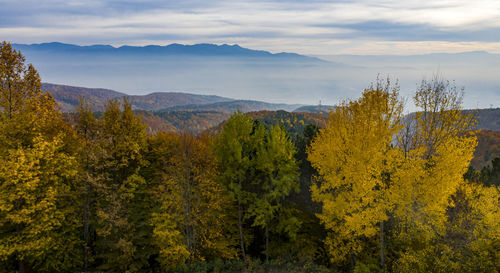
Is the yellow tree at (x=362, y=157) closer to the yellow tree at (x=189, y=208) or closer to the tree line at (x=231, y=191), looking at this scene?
the tree line at (x=231, y=191)

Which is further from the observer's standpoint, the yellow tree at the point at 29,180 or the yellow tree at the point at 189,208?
the yellow tree at the point at 189,208

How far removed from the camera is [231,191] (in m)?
24.0

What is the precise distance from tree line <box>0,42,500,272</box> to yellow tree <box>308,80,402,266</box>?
100 millimetres

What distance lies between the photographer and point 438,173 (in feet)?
63.0

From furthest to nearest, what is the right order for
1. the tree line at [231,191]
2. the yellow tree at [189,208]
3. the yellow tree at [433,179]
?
1. the yellow tree at [189,208]
2. the yellow tree at [433,179]
3. the tree line at [231,191]

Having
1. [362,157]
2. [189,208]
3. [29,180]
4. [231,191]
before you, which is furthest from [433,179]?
[29,180]

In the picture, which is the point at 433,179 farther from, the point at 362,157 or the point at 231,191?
the point at 231,191

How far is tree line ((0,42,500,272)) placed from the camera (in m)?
18.1

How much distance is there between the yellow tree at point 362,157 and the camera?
1870 centimetres

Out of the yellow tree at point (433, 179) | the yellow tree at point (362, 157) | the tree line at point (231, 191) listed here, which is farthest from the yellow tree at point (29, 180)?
the yellow tree at point (433, 179)

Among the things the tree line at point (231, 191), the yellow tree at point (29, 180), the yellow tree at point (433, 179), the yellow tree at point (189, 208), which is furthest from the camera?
the yellow tree at point (189, 208)

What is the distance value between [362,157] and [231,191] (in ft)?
36.6

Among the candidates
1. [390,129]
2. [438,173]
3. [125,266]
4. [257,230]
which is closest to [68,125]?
[125,266]

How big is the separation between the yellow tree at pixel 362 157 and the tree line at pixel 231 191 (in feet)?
0.33
